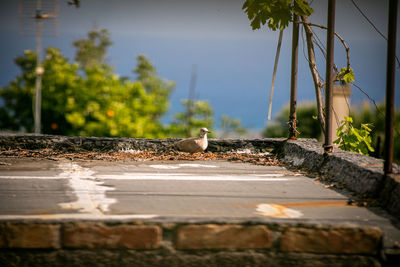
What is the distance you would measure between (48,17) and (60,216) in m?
14.0

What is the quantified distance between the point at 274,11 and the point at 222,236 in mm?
2589

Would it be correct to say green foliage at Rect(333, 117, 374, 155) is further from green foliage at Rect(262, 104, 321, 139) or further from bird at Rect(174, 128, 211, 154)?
green foliage at Rect(262, 104, 321, 139)

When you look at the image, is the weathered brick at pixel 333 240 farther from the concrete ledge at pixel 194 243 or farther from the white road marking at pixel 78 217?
the white road marking at pixel 78 217

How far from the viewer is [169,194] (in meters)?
2.13

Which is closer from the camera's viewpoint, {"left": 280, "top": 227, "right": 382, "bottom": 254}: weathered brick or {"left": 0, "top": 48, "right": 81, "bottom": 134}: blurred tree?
{"left": 280, "top": 227, "right": 382, "bottom": 254}: weathered brick

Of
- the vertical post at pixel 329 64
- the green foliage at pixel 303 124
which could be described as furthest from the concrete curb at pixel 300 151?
the green foliage at pixel 303 124

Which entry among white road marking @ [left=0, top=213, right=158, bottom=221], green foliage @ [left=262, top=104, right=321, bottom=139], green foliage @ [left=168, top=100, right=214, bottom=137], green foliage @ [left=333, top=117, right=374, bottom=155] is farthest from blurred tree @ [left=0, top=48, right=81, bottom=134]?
white road marking @ [left=0, top=213, right=158, bottom=221]

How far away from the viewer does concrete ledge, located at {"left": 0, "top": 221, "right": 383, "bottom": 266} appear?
1610 mm

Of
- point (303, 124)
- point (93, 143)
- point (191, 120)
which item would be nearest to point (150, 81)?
point (191, 120)

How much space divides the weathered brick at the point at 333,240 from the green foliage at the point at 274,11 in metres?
2.44

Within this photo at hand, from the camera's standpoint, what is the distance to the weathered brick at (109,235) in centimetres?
161

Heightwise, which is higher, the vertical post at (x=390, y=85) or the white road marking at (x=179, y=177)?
the vertical post at (x=390, y=85)

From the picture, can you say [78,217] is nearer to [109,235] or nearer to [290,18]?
[109,235]

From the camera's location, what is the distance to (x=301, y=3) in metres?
3.57
